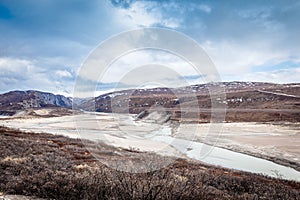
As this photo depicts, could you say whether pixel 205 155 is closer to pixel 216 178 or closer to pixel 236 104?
pixel 216 178

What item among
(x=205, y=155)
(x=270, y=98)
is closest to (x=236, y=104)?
(x=270, y=98)

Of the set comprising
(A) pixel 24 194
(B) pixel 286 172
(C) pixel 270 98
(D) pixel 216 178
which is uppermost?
(C) pixel 270 98

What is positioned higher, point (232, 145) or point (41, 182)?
point (41, 182)

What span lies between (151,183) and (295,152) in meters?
27.9

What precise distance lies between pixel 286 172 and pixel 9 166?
2079cm

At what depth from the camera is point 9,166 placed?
1077cm

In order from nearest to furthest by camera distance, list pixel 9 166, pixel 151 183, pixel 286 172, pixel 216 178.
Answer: pixel 151 183, pixel 9 166, pixel 216 178, pixel 286 172

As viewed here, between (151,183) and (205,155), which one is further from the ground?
(151,183)

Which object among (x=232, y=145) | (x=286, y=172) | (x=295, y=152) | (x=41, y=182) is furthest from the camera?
(x=232, y=145)

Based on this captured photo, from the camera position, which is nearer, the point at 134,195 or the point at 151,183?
the point at 134,195

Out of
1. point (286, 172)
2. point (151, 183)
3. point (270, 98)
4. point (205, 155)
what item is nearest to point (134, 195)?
point (151, 183)

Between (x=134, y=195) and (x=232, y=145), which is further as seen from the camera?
(x=232, y=145)

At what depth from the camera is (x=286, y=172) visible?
22359mm

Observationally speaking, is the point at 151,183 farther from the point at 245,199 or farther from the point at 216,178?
the point at 216,178
